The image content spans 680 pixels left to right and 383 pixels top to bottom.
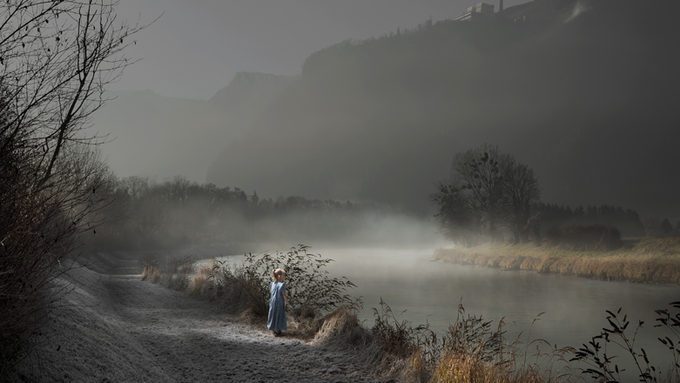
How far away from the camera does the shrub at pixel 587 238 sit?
5238 cm

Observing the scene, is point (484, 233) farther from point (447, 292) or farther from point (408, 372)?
point (408, 372)

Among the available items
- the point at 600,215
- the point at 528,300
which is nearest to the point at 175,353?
the point at 528,300

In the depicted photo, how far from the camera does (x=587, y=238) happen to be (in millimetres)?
54125

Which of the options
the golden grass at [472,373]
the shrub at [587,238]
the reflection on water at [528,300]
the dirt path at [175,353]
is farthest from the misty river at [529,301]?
Result: the shrub at [587,238]

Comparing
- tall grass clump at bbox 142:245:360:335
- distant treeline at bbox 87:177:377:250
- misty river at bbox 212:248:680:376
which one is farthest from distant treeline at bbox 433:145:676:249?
tall grass clump at bbox 142:245:360:335

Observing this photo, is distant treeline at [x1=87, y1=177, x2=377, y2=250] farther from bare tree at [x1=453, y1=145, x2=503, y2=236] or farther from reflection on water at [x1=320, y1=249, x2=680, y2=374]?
bare tree at [x1=453, y1=145, x2=503, y2=236]

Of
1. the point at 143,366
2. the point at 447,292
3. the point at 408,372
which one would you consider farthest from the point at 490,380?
the point at 447,292

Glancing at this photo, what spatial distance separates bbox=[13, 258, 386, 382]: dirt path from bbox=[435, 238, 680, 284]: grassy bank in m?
35.5

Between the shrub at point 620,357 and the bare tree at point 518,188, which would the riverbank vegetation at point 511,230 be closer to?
the bare tree at point 518,188

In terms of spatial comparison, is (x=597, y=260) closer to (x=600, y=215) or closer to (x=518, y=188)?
(x=518, y=188)

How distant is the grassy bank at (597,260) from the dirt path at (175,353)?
35540 millimetres

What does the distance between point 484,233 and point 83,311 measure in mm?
62480

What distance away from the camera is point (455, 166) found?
68812 millimetres

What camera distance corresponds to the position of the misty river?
20.4 m
